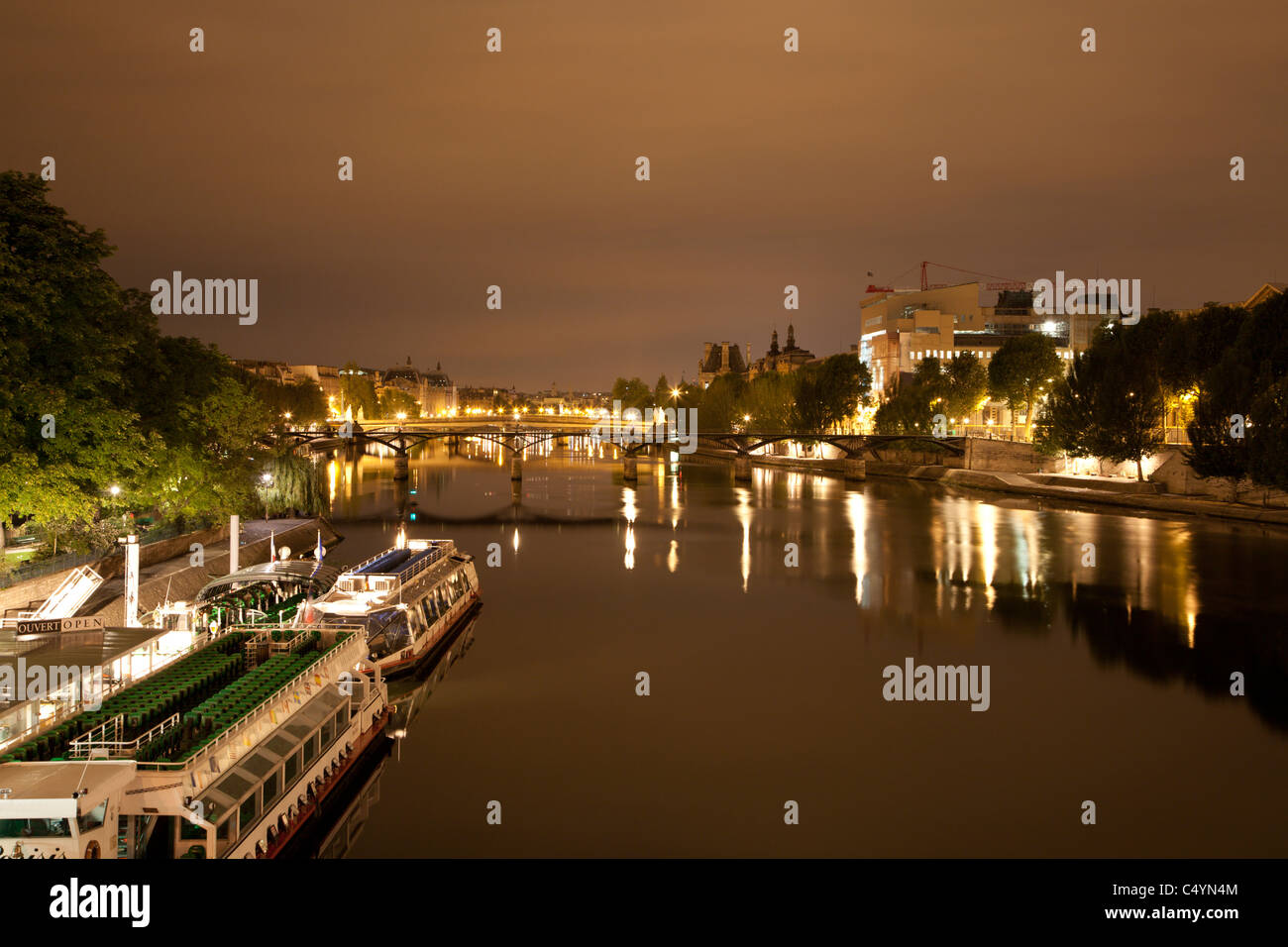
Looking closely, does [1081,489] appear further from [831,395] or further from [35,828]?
[35,828]

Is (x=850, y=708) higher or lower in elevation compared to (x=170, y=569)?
lower

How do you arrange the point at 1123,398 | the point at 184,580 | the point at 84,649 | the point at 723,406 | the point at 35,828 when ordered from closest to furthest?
the point at 35,828
the point at 84,649
the point at 184,580
the point at 1123,398
the point at 723,406

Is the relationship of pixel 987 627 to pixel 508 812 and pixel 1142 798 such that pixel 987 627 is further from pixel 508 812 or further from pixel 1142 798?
pixel 508 812

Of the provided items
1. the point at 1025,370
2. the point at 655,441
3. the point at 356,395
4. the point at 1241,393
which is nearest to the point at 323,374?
the point at 356,395

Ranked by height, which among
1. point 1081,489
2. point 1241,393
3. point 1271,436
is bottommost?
point 1081,489

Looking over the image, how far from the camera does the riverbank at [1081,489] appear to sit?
48656 mm

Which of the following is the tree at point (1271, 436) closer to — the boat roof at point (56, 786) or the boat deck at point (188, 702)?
the boat deck at point (188, 702)

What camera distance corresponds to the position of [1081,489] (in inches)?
2391

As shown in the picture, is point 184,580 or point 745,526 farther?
point 745,526

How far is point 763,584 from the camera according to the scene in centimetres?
3388

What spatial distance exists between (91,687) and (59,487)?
348 inches

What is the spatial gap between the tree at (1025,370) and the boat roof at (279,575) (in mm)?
64721

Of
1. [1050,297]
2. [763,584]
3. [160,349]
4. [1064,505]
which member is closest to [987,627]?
[763,584]

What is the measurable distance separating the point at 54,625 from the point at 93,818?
645 cm
